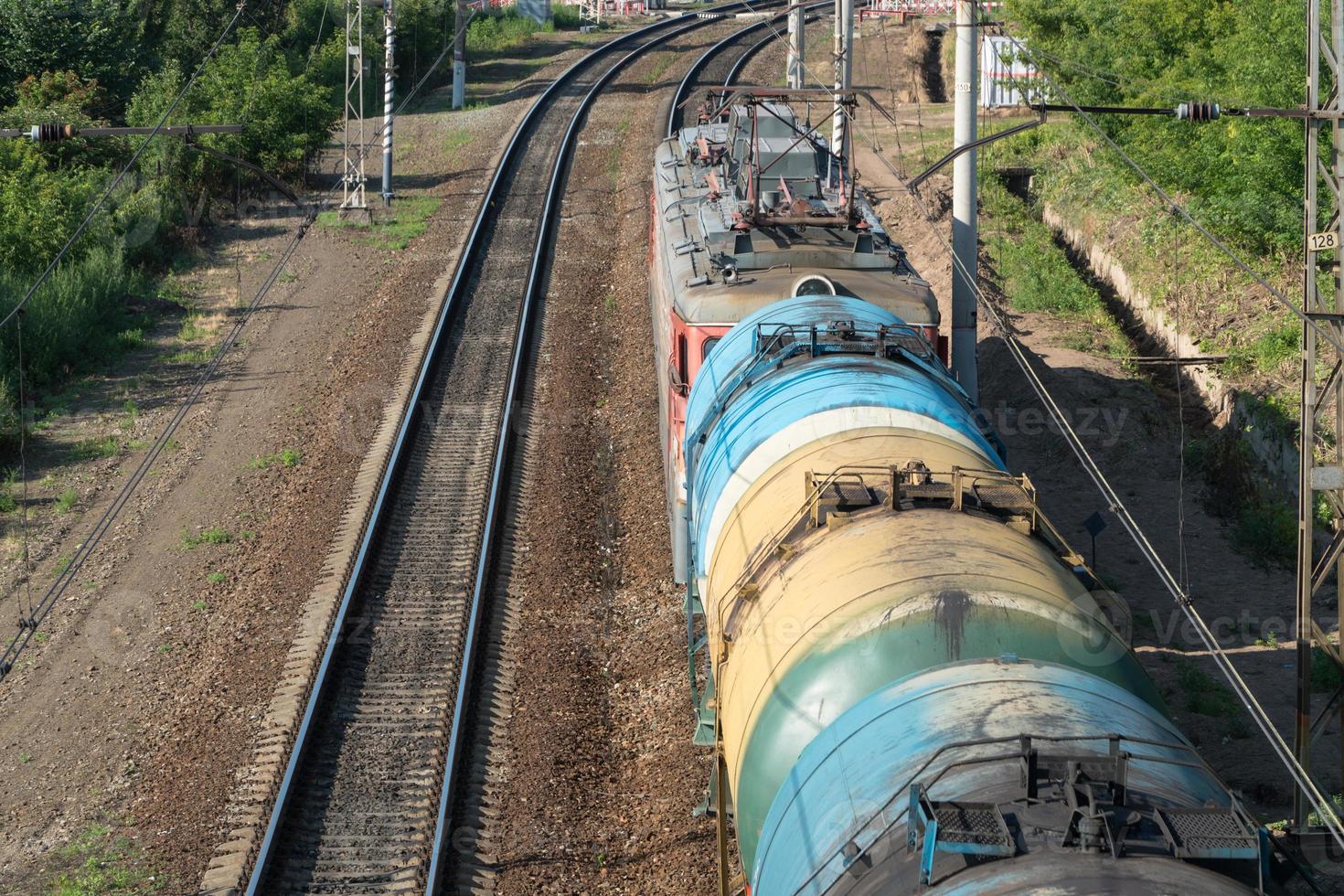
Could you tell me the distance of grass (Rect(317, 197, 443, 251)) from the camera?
28766 mm

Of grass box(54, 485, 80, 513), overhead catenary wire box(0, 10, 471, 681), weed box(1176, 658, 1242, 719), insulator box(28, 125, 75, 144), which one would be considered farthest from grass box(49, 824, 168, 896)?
weed box(1176, 658, 1242, 719)

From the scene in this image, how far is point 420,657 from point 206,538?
4.34 meters

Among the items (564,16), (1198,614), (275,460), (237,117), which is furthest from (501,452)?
(564,16)

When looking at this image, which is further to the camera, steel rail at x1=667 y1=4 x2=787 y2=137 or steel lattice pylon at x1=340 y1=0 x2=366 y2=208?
steel rail at x1=667 y1=4 x2=787 y2=137

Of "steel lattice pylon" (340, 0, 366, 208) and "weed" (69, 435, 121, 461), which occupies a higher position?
"steel lattice pylon" (340, 0, 366, 208)

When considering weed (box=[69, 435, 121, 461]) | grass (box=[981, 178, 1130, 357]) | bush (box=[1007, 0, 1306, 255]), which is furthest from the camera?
grass (box=[981, 178, 1130, 357])

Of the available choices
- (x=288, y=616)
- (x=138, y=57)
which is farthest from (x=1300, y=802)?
(x=138, y=57)

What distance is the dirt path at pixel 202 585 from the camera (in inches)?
461

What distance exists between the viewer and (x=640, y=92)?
1585 inches

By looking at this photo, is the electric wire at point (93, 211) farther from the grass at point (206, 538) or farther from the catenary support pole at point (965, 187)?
the catenary support pole at point (965, 187)

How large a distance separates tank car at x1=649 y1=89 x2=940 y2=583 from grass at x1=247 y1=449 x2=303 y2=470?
531cm

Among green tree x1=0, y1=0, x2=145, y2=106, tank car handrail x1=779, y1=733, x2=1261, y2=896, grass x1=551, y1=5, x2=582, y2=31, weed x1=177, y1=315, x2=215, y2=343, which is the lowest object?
tank car handrail x1=779, y1=733, x2=1261, y2=896

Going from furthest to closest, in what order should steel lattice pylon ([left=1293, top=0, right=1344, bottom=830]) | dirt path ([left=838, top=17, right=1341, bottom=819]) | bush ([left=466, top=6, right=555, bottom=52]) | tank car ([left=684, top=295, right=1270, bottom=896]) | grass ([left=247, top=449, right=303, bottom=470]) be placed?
bush ([left=466, top=6, right=555, bottom=52]) < grass ([left=247, top=449, right=303, bottom=470]) < dirt path ([left=838, top=17, right=1341, bottom=819]) < steel lattice pylon ([left=1293, top=0, right=1344, bottom=830]) < tank car ([left=684, top=295, right=1270, bottom=896])

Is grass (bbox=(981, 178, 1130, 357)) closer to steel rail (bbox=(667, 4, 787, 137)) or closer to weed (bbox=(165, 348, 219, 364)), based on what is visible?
steel rail (bbox=(667, 4, 787, 137))
